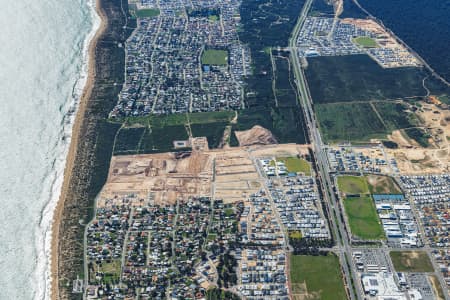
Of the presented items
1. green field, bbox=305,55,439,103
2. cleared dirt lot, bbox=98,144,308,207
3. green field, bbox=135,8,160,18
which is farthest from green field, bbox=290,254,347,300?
green field, bbox=135,8,160,18

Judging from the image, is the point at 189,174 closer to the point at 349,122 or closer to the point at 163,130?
the point at 163,130

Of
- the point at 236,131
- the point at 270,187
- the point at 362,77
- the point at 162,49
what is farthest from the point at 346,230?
the point at 162,49

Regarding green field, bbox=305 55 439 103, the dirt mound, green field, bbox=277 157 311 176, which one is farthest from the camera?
green field, bbox=305 55 439 103

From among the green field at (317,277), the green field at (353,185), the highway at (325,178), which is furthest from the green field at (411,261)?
the green field at (353,185)

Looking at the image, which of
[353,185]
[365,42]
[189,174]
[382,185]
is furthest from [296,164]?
[365,42]

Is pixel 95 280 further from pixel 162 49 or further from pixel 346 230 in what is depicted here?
pixel 162 49

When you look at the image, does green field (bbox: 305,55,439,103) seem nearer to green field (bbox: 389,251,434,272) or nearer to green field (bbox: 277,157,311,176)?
green field (bbox: 277,157,311,176)

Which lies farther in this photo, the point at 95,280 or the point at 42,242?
the point at 42,242
